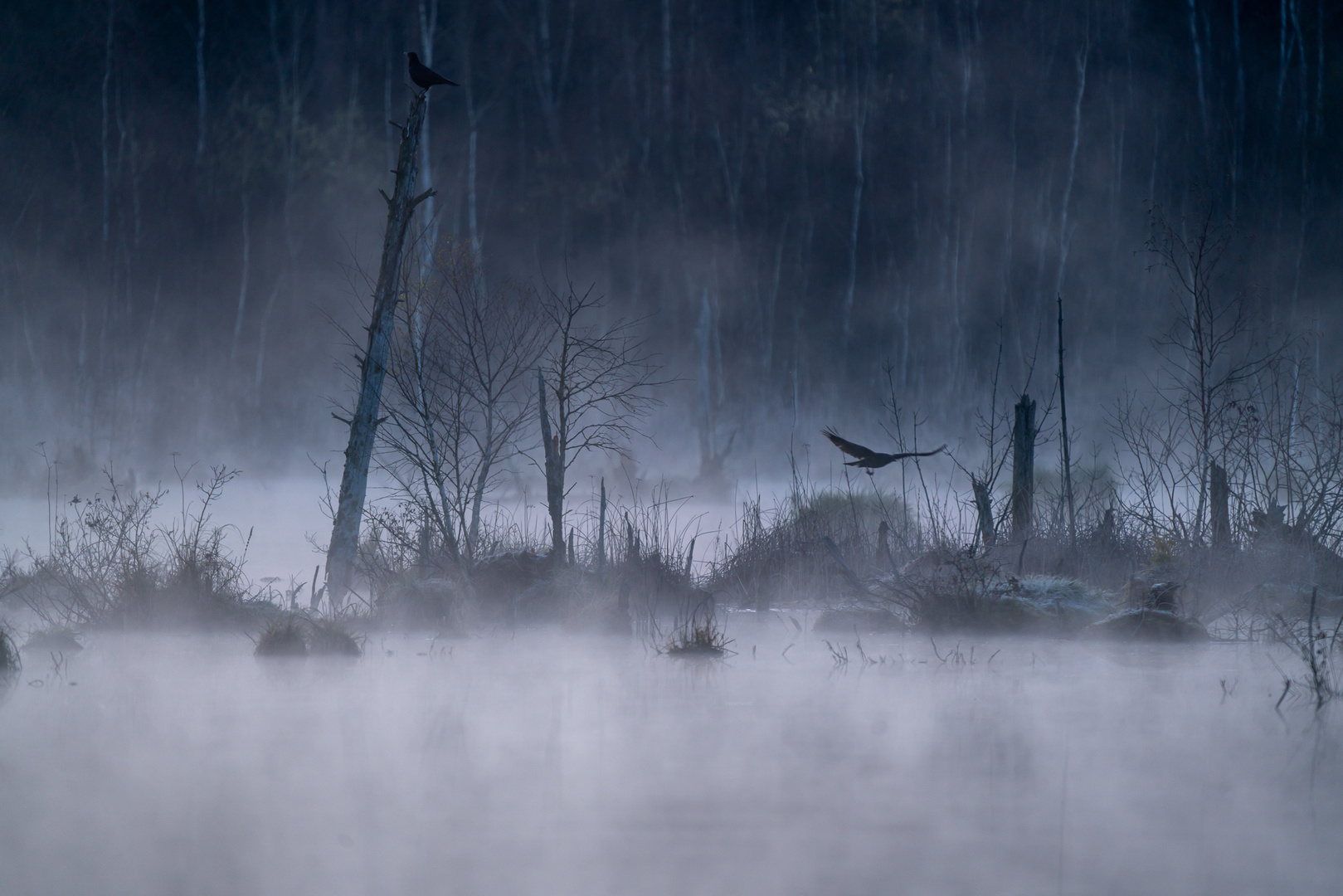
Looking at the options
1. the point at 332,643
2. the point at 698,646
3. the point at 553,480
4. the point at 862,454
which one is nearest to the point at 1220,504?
the point at 862,454

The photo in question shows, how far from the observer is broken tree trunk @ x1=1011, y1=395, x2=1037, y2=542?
41.0 ft

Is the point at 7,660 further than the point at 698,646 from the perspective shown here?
No

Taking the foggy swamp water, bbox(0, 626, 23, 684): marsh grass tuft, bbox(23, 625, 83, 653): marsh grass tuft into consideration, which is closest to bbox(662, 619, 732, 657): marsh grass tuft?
the foggy swamp water

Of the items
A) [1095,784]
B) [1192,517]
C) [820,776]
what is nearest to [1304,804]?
[1095,784]

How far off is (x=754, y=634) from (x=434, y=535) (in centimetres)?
472

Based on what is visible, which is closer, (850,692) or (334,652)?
(850,692)

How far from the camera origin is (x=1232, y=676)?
22.8 ft

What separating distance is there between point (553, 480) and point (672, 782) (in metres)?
9.64

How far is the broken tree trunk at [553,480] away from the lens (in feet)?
41.7

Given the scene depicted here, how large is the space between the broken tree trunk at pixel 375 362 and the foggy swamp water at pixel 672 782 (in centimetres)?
482

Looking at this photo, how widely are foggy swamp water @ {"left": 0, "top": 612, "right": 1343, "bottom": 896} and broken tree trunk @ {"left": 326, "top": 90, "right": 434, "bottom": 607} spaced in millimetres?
4819

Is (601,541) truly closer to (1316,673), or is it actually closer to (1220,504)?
(1220,504)

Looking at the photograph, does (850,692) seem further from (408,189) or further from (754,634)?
(408,189)

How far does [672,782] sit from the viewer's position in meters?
4.05
